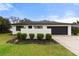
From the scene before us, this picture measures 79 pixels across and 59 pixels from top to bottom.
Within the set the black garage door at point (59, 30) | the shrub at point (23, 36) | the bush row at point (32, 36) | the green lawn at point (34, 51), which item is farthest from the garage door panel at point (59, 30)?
the green lawn at point (34, 51)

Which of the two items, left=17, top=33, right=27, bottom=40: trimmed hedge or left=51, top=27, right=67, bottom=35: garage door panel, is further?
left=51, top=27, right=67, bottom=35: garage door panel

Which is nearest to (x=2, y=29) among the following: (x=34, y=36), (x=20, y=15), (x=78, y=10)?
(x=34, y=36)

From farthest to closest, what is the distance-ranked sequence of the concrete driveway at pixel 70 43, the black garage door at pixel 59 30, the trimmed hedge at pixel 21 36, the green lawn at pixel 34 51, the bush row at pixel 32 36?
the black garage door at pixel 59 30
the bush row at pixel 32 36
the trimmed hedge at pixel 21 36
the concrete driveway at pixel 70 43
the green lawn at pixel 34 51

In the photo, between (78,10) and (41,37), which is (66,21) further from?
A: (41,37)

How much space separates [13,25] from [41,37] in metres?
3.61

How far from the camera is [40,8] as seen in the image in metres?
19.1

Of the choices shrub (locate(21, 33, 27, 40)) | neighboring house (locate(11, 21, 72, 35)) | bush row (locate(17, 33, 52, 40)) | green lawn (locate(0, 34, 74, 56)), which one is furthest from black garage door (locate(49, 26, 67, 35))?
green lawn (locate(0, 34, 74, 56))

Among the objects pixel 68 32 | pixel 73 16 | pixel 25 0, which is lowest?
pixel 68 32

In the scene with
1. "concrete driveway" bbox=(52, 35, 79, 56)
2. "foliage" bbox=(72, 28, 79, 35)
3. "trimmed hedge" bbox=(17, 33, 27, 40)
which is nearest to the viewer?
"concrete driveway" bbox=(52, 35, 79, 56)

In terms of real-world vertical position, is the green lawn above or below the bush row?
above

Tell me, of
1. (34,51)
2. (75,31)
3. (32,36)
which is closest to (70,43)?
(32,36)

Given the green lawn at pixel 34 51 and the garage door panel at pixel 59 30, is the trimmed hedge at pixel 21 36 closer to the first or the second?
the garage door panel at pixel 59 30

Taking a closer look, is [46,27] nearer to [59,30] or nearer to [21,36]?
[59,30]

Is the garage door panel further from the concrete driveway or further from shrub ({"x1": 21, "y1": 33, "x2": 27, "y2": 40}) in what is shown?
shrub ({"x1": 21, "y1": 33, "x2": 27, "y2": 40})
